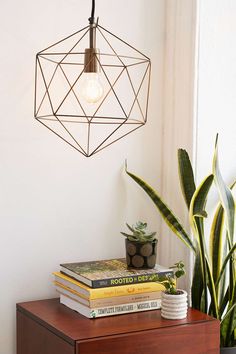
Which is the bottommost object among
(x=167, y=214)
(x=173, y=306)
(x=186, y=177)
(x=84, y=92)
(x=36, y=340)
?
(x=36, y=340)

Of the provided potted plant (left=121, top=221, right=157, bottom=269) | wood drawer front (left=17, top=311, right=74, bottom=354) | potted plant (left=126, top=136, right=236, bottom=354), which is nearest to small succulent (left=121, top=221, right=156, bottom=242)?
potted plant (left=121, top=221, right=157, bottom=269)

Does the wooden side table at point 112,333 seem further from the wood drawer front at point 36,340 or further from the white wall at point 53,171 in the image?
the white wall at point 53,171

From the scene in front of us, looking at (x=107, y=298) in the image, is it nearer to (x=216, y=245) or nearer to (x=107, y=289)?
(x=107, y=289)

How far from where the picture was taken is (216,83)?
2178mm

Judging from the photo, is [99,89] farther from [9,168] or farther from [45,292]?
[45,292]

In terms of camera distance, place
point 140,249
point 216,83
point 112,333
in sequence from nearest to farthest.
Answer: point 112,333, point 140,249, point 216,83

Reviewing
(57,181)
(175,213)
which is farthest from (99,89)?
(175,213)

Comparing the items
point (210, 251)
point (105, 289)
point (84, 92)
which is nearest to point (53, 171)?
point (84, 92)

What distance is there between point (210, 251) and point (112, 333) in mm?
496

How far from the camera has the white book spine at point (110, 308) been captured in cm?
184

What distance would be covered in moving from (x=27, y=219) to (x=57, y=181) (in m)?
0.15

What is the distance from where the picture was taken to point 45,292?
2.08 metres

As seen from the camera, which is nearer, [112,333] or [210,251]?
[112,333]

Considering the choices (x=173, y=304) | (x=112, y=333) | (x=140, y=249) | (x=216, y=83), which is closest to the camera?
(x=112, y=333)
